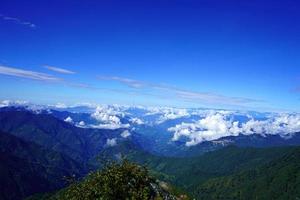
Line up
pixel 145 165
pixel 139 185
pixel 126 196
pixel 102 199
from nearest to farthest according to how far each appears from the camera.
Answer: pixel 102 199 → pixel 126 196 → pixel 139 185 → pixel 145 165

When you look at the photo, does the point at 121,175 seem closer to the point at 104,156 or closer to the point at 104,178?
the point at 104,178

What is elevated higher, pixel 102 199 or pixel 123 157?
pixel 123 157

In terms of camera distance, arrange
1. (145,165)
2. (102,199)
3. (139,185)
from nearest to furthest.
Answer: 1. (102,199)
2. (139,185)
3. (145,165)

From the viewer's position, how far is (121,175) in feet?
159

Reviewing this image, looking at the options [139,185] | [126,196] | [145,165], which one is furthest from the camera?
[145,165]

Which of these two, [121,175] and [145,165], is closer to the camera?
[121,175]

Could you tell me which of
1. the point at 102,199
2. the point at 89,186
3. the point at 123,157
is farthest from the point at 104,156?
the point at 102,199

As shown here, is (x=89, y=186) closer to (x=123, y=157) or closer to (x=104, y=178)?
(x=104, y=178)

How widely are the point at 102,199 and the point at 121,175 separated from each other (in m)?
5.34

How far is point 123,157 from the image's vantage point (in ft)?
178

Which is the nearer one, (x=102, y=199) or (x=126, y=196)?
(x=102, y=199)

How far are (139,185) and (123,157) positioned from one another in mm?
4784

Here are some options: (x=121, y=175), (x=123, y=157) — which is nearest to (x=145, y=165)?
(x=123, y=157)

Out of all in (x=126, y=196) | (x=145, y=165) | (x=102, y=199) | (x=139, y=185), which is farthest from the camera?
(x=145, y=165)
